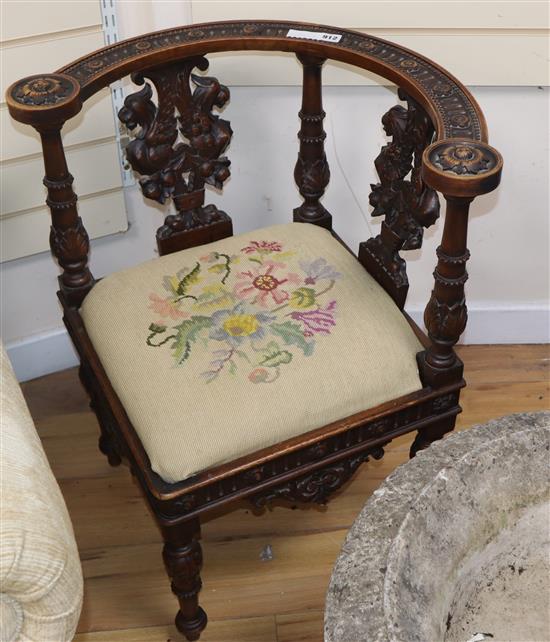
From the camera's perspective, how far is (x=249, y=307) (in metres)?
1.69

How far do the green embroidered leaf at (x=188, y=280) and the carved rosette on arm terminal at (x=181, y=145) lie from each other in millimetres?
130

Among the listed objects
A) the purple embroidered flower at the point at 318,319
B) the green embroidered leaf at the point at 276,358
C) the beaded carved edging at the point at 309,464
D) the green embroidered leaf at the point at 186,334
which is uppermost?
the purple embroidered flower at the point at 318,319

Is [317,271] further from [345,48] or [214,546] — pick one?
[214,546]

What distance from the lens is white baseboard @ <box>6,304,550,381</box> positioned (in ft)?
7.73

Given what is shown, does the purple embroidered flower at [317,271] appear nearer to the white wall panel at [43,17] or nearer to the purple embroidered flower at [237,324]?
the purple embroidered flower at [237,324]

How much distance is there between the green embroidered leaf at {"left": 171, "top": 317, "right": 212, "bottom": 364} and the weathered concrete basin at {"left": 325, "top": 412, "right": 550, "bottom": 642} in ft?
1.90

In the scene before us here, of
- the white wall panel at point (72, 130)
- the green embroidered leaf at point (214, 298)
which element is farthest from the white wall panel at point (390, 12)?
the green embroidered leaf at point (214, 298)

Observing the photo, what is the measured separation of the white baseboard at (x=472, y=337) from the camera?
236cm

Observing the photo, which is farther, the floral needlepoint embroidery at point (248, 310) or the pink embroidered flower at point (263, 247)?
the pink embroidered flower at point (263, 247)

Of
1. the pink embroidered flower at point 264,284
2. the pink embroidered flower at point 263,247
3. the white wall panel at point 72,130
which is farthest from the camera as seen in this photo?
the white wall panel at point 72,130

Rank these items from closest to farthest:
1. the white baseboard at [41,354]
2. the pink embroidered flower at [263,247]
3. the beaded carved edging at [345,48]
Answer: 1. the beaded carved edging at [345,48]
2. the pink embroidered flower at [263,247]
3. the white baseboard at [41,354]

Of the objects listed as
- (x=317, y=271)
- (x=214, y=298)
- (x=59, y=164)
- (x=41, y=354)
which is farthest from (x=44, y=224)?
(x=317, y=271)

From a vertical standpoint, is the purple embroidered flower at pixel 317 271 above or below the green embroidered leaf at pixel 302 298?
above

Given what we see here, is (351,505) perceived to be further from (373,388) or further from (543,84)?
(543,84)
